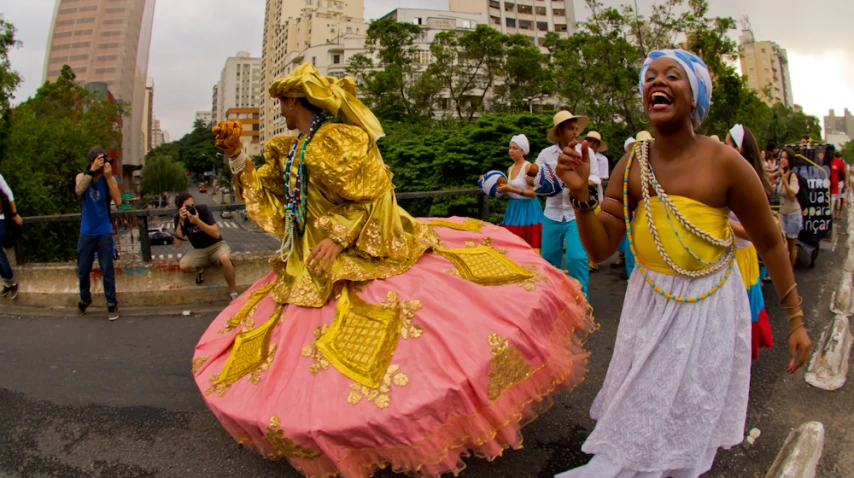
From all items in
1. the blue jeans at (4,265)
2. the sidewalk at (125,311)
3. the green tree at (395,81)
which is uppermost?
the green tree at (395,81)

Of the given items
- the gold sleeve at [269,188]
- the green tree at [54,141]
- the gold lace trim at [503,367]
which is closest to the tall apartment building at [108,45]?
the green tree at [54,141]

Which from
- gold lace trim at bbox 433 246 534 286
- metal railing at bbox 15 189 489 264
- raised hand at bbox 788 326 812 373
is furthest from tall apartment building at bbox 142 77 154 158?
raised hand at bbox 788 326 812 373

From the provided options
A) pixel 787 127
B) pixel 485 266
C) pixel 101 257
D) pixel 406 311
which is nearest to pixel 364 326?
pixel 406 311

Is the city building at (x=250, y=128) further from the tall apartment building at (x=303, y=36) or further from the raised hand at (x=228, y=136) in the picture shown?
the raised hand at (x=228, y=136)

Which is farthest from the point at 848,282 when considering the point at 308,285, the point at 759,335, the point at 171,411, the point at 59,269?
the point at 59,269

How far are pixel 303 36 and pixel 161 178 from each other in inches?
1504

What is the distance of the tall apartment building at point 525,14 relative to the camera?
9469 centimetres

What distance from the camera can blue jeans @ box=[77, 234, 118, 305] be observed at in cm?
612

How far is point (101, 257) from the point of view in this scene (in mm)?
6172

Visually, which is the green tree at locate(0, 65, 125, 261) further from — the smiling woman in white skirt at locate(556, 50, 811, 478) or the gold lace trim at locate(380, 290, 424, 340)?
the smiling woman in white skirt at locate(556, 50, 811, 478)

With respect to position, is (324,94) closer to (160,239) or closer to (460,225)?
(460,225)

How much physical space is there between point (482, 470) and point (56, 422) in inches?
121

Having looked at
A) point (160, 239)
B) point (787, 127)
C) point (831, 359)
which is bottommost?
point (831, 359)

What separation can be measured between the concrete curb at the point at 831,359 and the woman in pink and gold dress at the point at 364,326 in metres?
1.88
